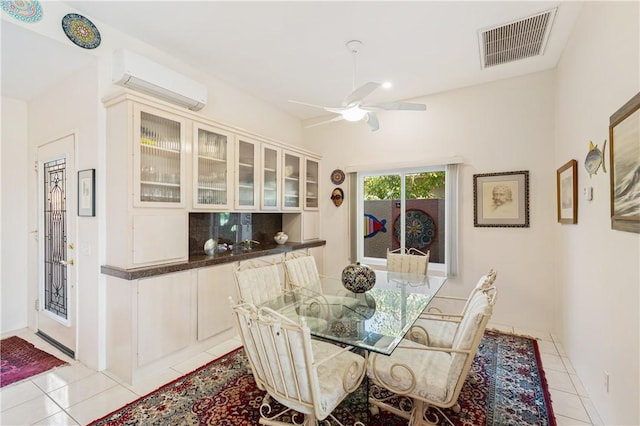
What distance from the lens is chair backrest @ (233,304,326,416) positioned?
4.42ft

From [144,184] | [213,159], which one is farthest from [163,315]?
[213,159]

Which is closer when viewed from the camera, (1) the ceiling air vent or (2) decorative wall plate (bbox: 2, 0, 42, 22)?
(2) decorative wall plate (bbox: 2, 0, 42, 22)

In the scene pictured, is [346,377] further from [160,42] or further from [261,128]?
[261,128]

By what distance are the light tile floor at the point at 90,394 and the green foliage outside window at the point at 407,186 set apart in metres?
2.17

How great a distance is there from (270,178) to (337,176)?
3.89 ft

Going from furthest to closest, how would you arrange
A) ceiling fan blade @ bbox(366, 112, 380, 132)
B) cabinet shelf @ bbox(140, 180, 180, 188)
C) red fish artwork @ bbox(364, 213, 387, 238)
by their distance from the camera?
red fish artwork @ bbox(364, 213, 387, 238) → ceiling fan blade @ bbox(366, 112, 380, 132) → cabinet shelf @ bbox(140, 180, 180, 188)

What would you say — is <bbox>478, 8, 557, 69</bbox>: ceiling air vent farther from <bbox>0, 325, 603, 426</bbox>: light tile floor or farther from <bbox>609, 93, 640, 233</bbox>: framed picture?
<bbox>0, 325, 603, 426</bbox>: light tile floor

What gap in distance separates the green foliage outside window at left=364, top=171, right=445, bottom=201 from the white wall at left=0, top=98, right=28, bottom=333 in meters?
4.31

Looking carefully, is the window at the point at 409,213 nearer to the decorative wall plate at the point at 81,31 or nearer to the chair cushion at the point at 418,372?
the chair cushion at the point at 418,372

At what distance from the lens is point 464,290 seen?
12.1ft

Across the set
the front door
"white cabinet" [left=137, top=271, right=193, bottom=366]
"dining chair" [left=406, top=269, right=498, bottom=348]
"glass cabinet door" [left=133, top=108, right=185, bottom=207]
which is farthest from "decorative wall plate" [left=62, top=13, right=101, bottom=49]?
"dining chair" [left=406, top=269, right=498, bottom=348]

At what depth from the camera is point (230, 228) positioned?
3820 millimetres

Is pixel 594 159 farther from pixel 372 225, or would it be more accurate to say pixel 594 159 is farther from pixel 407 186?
pixel 372 225

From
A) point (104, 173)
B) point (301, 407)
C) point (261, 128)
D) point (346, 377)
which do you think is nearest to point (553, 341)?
point (346, 377)
